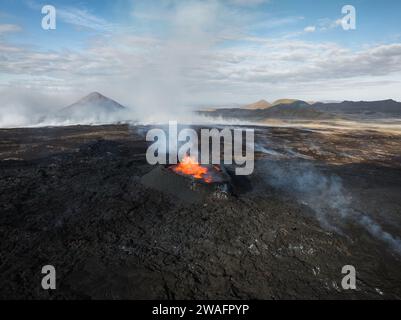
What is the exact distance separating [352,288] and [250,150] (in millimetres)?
15341

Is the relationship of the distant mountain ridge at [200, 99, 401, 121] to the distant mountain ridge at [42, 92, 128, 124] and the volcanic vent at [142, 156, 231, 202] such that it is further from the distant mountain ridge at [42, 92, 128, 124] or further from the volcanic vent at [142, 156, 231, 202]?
the volcanic vent at [142, 156, 231, 202]

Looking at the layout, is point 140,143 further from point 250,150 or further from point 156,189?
point 156,189

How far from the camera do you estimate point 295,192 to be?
12.1 meters

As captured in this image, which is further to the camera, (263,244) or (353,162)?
(353,162)

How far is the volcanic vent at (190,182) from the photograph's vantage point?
10.8 meters

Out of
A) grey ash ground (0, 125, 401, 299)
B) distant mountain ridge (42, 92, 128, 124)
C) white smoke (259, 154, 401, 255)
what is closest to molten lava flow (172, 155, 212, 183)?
grey ash ground (0, 125, 401, 299)

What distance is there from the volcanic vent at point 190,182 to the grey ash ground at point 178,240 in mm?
377

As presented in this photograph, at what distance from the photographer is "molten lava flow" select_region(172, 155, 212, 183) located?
11.7 meters

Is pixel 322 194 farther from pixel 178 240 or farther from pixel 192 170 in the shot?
pixel 178 240

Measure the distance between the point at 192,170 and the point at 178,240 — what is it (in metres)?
4.71

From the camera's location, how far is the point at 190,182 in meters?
11.2

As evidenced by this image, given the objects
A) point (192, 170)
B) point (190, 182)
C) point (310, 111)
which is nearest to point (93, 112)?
point (192, 170)
